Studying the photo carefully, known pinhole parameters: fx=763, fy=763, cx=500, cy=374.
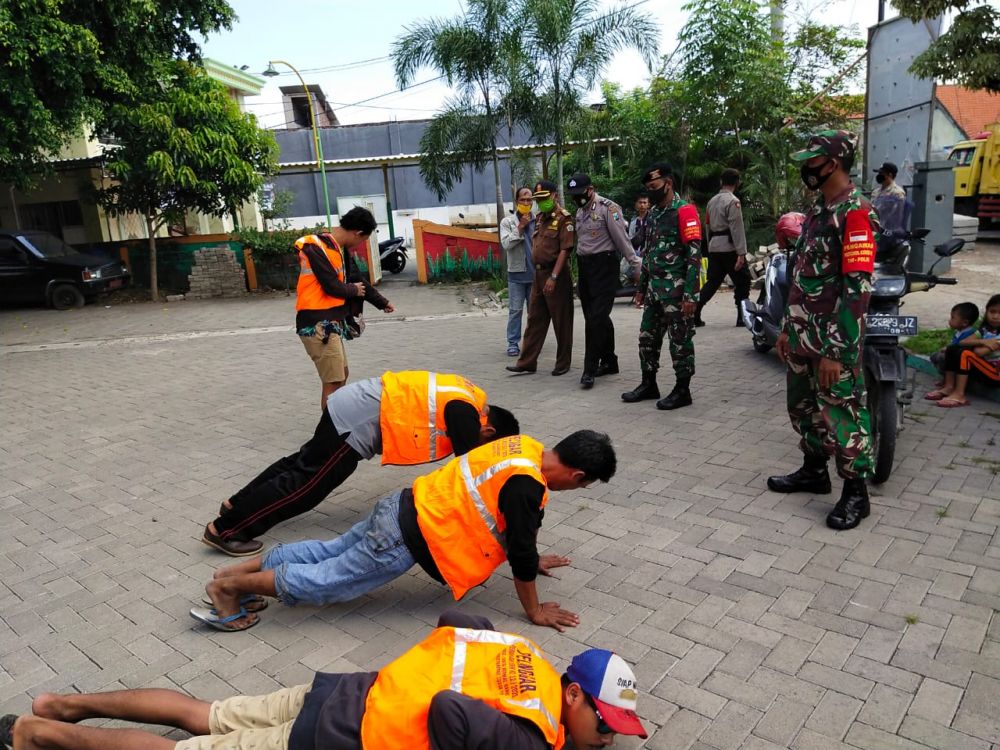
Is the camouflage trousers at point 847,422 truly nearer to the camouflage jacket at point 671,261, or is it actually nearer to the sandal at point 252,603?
the camouflage jacket at point 671,261

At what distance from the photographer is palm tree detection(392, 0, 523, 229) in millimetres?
12602

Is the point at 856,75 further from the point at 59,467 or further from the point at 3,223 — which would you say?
the point at 3,223

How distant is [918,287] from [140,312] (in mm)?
12831

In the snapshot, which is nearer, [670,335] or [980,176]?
[670,335]

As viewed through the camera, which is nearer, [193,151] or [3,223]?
[193,151]

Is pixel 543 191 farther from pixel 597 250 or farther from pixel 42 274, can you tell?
pixel 42 274

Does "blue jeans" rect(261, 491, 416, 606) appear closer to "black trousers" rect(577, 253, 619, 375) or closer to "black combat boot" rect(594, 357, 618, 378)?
"black trousers" rect(577, 253, 619, 375)

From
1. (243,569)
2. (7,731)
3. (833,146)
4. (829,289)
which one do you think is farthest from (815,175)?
Result: (7,731)

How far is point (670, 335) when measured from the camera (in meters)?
5.73

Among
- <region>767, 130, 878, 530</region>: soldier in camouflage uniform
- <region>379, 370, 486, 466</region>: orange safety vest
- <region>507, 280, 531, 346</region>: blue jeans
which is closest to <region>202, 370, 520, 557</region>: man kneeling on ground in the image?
<region>379, 370, 486, 466</region>: orange safety vest

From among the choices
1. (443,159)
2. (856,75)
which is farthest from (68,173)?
(856,75)

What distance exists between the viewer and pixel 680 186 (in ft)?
47.2

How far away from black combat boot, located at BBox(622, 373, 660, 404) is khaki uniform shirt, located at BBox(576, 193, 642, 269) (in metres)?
0.95

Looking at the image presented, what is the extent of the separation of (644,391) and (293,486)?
10.5ft
